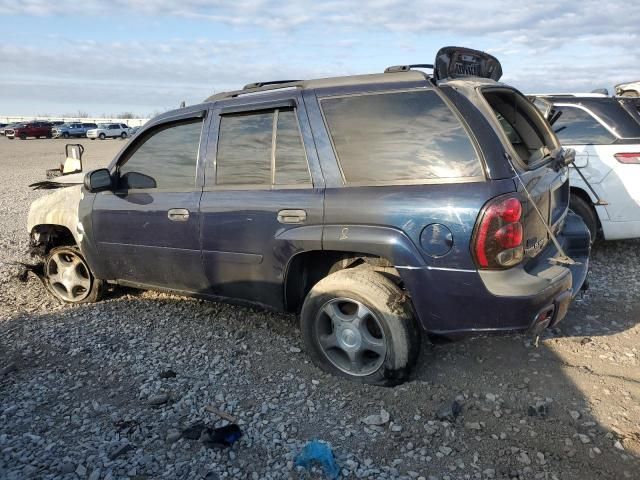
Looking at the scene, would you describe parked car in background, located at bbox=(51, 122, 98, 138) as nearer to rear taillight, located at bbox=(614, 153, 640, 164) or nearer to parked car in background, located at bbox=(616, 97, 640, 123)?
parked car in background, located at bbox=(616, 97, 640, 123)

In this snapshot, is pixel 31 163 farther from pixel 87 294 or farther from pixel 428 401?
pixel 428 401

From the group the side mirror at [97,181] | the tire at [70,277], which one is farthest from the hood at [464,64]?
the tire at [70,277]

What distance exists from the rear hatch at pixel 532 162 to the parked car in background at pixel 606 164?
146cm

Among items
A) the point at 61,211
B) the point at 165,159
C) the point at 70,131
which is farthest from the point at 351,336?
the point at 70,131

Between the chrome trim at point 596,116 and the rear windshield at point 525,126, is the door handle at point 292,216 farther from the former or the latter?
the chrome trim at point 596,116

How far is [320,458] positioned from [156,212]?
2306mm

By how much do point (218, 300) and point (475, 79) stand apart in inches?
94.7

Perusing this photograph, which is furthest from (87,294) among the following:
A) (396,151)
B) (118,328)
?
(396,151)

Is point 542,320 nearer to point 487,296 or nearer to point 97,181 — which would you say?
point 487,296

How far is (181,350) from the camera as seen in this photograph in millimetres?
4066

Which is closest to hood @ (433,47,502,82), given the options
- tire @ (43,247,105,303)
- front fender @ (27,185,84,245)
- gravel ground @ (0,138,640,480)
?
gravel ground @ (0,138,640,480)

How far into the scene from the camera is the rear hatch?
310 centimetres

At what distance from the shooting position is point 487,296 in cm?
293

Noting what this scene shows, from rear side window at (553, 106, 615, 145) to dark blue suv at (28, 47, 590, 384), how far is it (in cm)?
204
